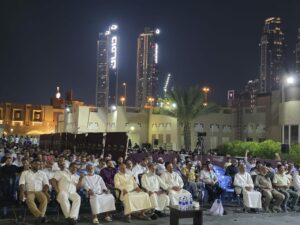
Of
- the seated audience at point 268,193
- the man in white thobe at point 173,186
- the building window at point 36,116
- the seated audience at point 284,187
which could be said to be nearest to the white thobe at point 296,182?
the seated audience at point 284,187

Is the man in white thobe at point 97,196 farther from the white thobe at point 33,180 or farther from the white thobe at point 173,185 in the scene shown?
the white thobe at point 173,185

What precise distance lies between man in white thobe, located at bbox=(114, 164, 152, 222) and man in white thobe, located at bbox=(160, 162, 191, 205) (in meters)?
0.93

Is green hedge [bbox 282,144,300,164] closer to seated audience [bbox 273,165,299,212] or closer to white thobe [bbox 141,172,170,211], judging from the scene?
seated audience [bbox 273,165,299,212]

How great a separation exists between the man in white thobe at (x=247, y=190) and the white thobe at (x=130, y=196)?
317cm

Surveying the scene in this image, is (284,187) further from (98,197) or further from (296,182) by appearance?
(98,197)

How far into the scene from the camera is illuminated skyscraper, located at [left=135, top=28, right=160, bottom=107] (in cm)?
17188

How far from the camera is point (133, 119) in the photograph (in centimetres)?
4472

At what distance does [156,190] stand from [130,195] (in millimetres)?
1032

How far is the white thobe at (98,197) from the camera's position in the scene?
10.5 metres

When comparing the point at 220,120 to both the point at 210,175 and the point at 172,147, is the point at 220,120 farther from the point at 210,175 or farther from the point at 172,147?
the point at 210,175

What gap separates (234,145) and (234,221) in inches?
822

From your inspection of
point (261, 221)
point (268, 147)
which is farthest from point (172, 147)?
point (261, 221)

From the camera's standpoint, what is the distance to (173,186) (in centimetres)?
1215

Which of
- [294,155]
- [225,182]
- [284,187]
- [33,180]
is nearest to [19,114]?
[294,155]
